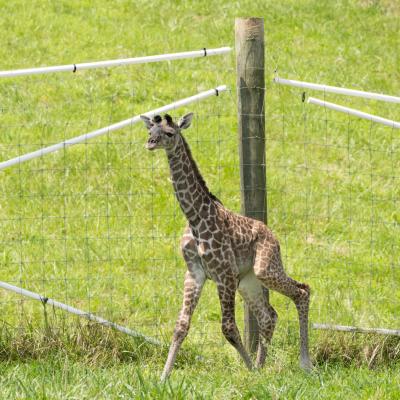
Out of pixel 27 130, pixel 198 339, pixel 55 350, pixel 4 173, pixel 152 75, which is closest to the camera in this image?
pixel 55 350

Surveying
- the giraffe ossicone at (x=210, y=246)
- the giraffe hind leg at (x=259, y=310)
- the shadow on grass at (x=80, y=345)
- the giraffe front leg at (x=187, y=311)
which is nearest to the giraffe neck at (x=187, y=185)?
the giraffe ossicone at (x=210, y=246)

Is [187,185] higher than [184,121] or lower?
lower

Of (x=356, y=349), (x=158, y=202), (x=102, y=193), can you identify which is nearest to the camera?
(x=356, y=349)

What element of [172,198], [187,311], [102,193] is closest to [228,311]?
[187,311]

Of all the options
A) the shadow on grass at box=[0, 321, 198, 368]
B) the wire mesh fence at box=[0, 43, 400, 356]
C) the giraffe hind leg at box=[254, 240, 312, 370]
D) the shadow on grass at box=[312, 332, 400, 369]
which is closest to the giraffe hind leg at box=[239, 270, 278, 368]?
the giraffe hind leg at box=[254, 240, 312, 370]

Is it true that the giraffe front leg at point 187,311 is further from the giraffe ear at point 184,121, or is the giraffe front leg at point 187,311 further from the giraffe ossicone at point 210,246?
the giraffe ear at point 184,121

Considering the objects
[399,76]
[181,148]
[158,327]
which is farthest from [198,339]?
[399,76]

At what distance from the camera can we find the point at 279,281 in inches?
275

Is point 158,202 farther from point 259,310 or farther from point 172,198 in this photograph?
point 259,310

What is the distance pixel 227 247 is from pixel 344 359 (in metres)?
1.40

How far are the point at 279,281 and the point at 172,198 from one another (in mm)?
3846

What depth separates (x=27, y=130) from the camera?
1180cm

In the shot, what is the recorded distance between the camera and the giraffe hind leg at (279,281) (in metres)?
6.97

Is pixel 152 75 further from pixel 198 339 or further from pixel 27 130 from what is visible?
pixel 198 339
